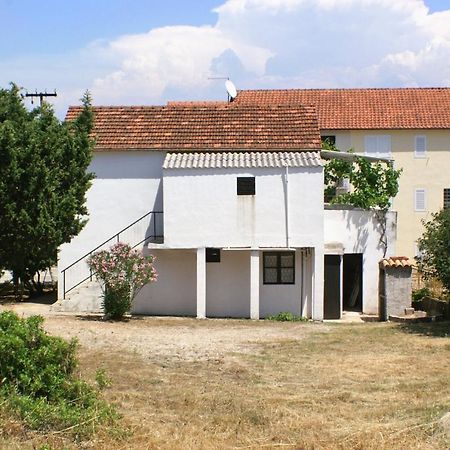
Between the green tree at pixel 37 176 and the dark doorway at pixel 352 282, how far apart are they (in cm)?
1092

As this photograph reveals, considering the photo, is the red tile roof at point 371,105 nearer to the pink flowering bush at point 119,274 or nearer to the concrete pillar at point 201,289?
the concrete pillar at point 201,289

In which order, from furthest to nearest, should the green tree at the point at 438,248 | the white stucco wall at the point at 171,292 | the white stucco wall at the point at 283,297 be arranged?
1. the white stucco wall at the point at 171,292
2. the white stucco wall at the point at 283,297
3. the green tree at the point at 438,248

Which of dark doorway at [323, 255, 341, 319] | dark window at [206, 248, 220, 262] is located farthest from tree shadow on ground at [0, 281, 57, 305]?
dark doorway at [323, 255, 341, 319]

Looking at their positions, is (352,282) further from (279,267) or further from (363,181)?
(279,267)

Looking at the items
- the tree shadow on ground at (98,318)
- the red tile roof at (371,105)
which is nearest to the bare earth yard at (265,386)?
the tree shadow on ground at (98,318)

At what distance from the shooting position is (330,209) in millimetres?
27562

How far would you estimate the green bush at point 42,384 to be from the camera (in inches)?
399

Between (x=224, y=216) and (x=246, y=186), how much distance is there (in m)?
1.22

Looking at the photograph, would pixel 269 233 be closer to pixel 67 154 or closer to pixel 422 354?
pixel 67 154

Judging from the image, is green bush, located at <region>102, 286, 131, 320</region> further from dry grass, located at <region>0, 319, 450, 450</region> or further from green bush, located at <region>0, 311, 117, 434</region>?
green bush, located at <region>0, 311, 117, 434</region>

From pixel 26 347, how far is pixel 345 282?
65.9 ft

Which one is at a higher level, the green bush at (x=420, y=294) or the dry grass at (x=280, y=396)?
the green bush at (x=420, y=294)

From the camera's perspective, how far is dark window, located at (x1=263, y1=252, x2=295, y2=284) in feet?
86.7

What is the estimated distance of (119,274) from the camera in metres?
23.0
